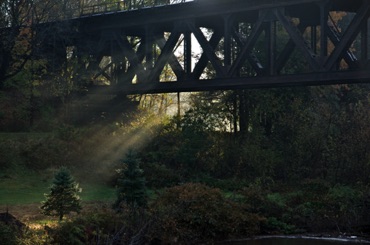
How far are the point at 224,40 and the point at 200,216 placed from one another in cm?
987

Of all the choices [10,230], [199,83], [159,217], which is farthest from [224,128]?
[10,230]

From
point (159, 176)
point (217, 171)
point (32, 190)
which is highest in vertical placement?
point (217, 171)

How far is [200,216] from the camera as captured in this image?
23.4m

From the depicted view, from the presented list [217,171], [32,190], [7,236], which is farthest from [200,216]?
[217,171]

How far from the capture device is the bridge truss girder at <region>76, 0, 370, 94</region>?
25.6m

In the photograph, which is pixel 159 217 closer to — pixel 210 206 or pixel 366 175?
pixel 210 206

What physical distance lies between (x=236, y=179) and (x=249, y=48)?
31.5 feet

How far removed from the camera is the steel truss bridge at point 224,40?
25.9m

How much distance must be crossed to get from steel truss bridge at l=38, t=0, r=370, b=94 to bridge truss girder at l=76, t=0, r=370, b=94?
0.04 meters

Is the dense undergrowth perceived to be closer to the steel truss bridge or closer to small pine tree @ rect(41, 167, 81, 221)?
small pine tree @ rect(41, 167, 81, 221)

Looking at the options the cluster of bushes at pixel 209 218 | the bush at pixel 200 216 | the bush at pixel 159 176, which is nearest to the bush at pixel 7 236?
the cluster of bushes at pixel 209 218

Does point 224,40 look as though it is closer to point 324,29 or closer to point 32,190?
point 324,29

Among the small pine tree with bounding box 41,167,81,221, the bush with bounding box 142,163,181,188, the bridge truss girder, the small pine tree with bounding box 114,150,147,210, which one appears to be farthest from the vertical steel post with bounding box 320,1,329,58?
the bush with bounding box 142,163,181,188

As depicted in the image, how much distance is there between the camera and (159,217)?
22094mm
